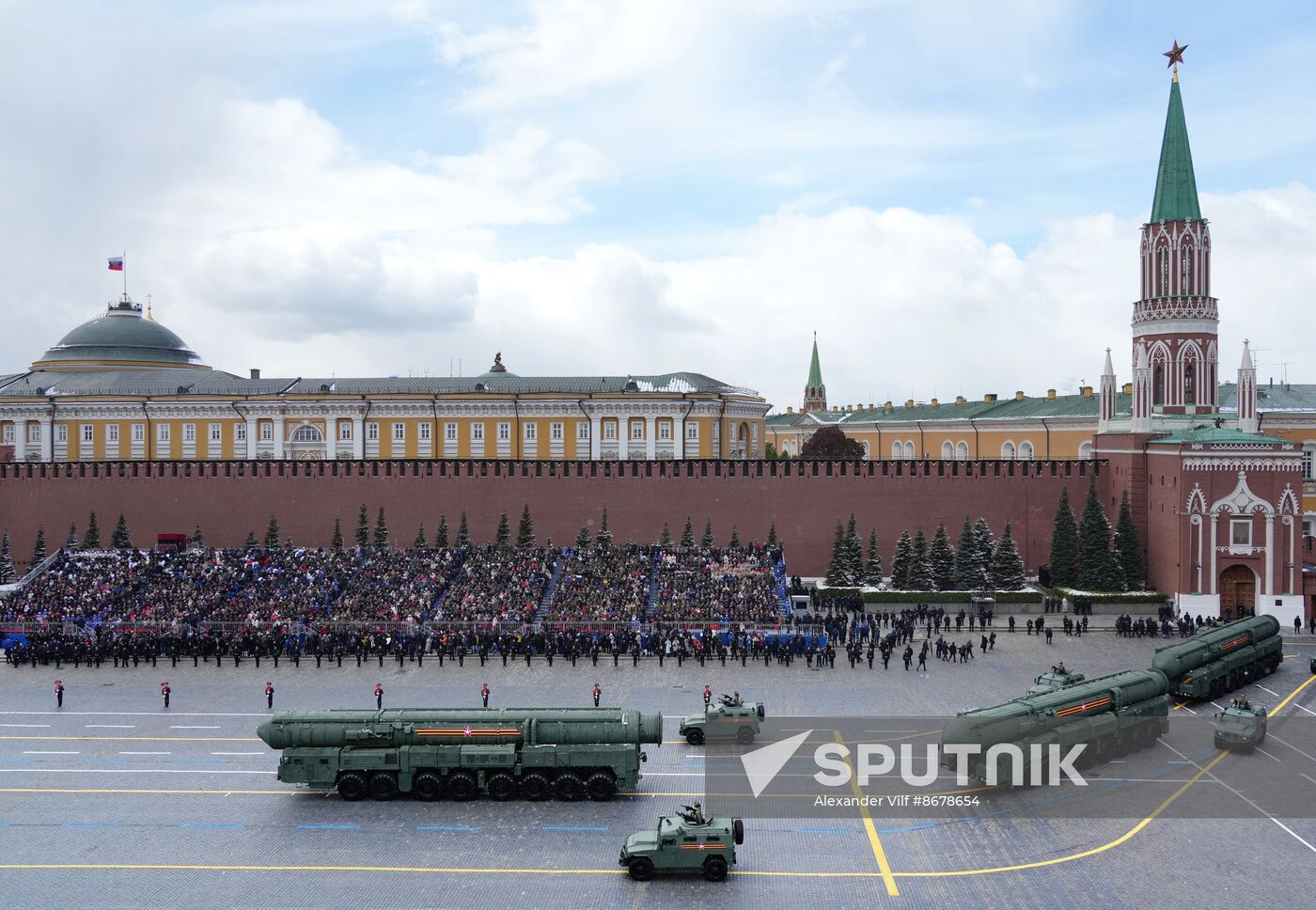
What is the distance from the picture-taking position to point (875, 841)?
15570 millimetres

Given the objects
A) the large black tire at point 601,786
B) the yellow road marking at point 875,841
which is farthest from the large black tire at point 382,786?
the yellow road marking at point 875,841

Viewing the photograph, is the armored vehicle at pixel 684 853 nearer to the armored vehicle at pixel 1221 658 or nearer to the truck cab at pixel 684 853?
Answer: the truck cab at pixel 684 853

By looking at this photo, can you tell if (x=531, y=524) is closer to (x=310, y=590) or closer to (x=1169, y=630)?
(x=310, y=590)

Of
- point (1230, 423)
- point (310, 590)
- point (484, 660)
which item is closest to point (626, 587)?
point (484, 660)

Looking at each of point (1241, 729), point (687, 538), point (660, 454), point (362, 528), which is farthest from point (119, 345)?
point (1241, 729)

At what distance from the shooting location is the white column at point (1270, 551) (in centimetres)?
3325

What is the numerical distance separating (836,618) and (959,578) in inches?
269

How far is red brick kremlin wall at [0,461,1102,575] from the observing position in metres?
38.8

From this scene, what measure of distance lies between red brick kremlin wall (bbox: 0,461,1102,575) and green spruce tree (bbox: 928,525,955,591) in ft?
7.28

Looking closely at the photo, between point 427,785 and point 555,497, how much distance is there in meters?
22.8

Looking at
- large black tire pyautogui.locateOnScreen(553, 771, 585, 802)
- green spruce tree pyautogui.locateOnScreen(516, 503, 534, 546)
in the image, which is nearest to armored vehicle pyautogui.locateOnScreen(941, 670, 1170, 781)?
large black tire pyautogui.locateOnScreen(553, 771, 585, 802)

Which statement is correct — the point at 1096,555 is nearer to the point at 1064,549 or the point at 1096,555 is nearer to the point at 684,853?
the point at 1064,549

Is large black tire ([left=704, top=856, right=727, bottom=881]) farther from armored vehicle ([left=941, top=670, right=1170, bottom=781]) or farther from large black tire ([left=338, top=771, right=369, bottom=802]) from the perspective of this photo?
Result: large black tire ([left=338, top=771, right=369, bottom=802])

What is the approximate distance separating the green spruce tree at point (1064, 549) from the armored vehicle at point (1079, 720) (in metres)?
16.3
